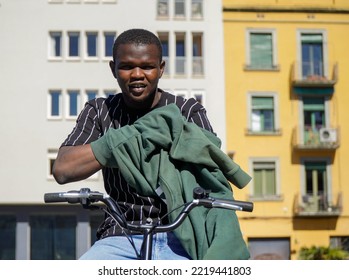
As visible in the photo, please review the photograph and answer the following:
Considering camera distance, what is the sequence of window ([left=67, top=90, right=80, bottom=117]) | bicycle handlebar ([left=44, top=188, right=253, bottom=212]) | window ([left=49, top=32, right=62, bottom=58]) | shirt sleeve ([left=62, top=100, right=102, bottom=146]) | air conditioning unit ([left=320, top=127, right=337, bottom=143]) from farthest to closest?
window ([left=49, top=32, right=62, bottom=58]), window ([left=67, top=90, right=80, bottom=117]), air conditioning unit ([left=320, top=127, right=337, bottom=143]), shirt sleeve ([left=62, top=100, right=102, bottom=146]), bicycle handlebar ([left=44, top=188, right=253, bottom=212])

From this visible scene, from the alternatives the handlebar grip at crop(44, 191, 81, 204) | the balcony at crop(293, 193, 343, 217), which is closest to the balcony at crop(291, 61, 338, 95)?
the balcony at crop(293, 193, 343, 217)

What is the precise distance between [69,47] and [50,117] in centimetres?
193

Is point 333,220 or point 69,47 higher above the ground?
point 69,47

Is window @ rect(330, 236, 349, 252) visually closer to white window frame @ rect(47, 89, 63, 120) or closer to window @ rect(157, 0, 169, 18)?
window @ rect(157, 0, 169, 18)

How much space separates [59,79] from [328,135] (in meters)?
6.90

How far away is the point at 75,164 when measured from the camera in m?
1.39

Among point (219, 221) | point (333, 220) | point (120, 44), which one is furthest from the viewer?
point (333, 220)

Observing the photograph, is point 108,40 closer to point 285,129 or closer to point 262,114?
point 262,114

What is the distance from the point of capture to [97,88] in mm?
20156

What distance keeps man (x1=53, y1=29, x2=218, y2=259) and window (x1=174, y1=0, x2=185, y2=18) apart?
19.0 meters

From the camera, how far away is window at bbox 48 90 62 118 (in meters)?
20.2
